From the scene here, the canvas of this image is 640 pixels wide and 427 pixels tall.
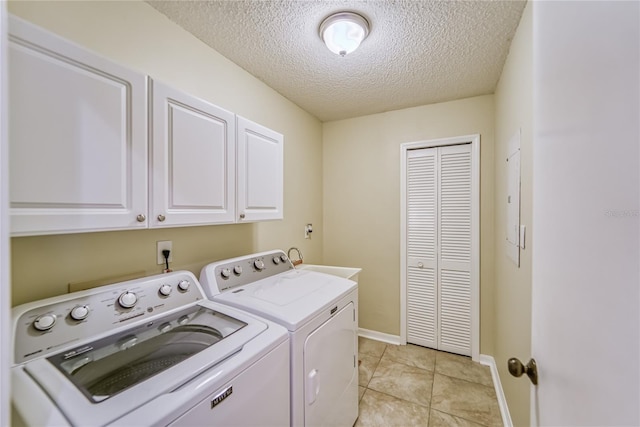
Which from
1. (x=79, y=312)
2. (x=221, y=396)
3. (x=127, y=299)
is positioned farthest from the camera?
(x=127, y=299)

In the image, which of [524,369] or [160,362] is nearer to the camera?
[524,369]

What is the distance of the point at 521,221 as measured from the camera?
1467mm

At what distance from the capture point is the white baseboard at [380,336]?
110 inches

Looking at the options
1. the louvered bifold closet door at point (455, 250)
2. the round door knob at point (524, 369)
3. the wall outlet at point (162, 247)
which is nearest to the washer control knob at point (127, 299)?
the wall outlet at point (162, 247)

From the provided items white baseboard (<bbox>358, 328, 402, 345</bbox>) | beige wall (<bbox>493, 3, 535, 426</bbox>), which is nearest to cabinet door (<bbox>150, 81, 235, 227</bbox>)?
beige wall (<bbox>493, 3, 535, 426</bbox>)

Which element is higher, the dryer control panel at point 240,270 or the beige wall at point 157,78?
the beige wall at point 157,78

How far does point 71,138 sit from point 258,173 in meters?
0.92

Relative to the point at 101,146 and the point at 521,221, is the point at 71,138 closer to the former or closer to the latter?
the point at 101,146

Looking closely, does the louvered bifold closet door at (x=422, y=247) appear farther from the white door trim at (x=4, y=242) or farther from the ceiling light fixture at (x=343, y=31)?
the white door trim at (x=4, y=242)

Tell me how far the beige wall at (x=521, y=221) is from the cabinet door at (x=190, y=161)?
1.58m

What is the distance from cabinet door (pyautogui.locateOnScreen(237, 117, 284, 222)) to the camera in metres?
1.53

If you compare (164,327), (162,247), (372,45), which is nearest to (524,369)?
(164,327)

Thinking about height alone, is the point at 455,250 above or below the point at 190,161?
below

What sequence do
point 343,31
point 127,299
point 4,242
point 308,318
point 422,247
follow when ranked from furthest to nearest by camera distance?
point 422,247
point 343,31
point 308,318
point 127,299
point 4,242
